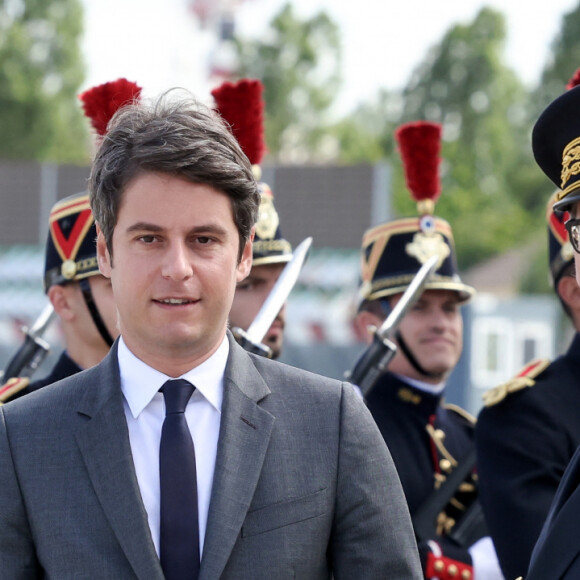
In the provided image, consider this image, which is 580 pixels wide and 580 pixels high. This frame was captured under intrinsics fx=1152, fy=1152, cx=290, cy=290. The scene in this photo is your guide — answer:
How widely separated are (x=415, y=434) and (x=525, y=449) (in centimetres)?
141

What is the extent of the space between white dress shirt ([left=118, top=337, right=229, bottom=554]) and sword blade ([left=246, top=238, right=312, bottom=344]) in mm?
1273

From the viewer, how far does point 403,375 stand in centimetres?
489

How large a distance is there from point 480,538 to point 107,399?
248 cm

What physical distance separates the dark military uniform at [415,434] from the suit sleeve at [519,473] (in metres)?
1.03

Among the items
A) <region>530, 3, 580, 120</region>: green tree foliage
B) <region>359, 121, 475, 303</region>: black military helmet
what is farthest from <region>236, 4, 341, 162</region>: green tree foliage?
<region>359, 121, 475, 303</region>: black military helmet

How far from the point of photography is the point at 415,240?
5.05 metres

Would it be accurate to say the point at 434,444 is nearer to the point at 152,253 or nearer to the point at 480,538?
the point at 480,538

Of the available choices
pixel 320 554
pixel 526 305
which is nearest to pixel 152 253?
pixel 320 554

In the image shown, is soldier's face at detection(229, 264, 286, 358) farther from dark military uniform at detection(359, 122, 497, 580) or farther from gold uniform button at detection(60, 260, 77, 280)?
dark military uniform at detection(359, 122, 497, 580)

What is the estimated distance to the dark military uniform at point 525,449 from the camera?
129 inches

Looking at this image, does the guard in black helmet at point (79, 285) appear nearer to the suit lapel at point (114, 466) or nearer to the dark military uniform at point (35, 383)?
the dark military uniform at point (35, 383)

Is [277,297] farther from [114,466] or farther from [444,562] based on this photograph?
[114,466]

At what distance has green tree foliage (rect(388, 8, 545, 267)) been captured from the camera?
3669 cm

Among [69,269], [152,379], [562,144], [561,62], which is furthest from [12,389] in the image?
[561,62]
